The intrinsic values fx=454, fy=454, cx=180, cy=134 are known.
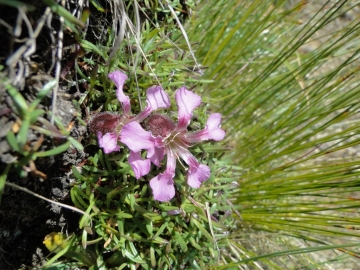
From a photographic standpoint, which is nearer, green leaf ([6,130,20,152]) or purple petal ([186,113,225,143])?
green leaf ([6,130,20,152])

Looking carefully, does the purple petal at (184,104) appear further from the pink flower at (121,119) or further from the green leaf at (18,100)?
the green leaf at (18,100)

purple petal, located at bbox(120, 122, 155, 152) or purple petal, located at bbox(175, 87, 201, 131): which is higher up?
purple petal, located at bbox(175, 87, 201, 131)

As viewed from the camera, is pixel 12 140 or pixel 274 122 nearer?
pixel 12 140

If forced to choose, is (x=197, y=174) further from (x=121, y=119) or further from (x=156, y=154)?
(x=121, y=119)

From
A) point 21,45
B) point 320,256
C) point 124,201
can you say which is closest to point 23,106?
point 21,45

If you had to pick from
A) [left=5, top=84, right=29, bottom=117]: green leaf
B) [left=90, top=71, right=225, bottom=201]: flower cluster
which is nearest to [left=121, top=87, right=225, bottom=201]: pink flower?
[left=90, top=71, right=225, bottom=201]: flower cluster

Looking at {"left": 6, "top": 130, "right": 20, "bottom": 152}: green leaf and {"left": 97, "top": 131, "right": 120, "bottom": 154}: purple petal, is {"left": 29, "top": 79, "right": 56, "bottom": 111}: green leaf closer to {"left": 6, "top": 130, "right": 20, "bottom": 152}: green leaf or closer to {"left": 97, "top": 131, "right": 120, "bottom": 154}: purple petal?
{"left": 6, "top": 130, "right": 20, "bottom": 152}: green leaf

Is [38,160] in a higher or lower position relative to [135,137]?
lower

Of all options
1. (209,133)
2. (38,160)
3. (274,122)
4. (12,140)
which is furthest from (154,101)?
(274,122)
